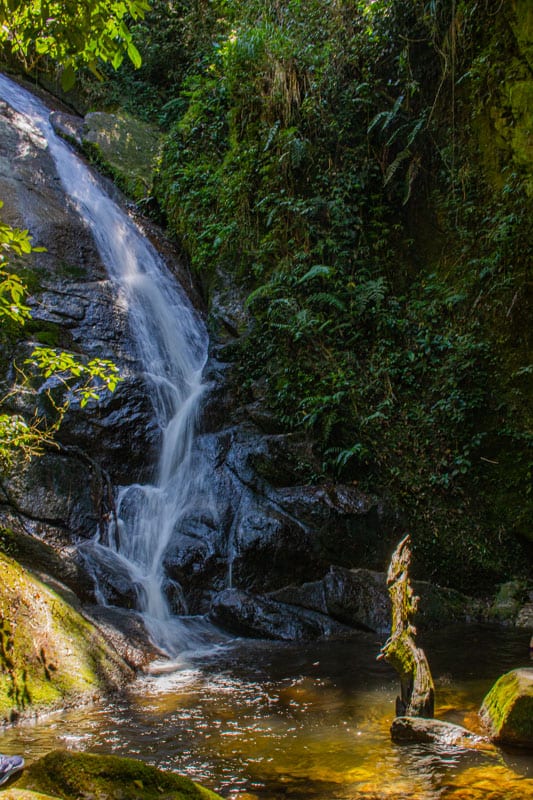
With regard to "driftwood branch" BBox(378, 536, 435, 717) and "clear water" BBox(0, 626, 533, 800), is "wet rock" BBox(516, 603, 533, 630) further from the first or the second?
"driftwood branch" BBox(378, 536, 435, 717)

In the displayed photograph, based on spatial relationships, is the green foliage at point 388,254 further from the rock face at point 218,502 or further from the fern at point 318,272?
the rock face at point 218,502

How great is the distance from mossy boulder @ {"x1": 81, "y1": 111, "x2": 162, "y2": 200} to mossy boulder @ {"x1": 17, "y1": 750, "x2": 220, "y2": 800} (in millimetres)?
13459

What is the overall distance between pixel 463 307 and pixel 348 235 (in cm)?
250

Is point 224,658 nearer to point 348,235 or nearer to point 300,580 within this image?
point 300,580

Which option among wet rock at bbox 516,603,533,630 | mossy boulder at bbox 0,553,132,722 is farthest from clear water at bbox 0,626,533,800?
wet rock at bbox 516,603,533,630

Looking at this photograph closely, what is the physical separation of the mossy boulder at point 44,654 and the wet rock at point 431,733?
2.51m

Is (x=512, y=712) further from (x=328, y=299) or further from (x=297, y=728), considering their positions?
(x=328, y=299)

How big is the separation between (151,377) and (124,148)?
8.47 metres

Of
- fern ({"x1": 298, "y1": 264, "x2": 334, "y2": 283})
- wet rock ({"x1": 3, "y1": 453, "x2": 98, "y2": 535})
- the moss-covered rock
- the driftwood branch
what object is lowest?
the driftwood branch

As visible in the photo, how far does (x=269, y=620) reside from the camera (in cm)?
707

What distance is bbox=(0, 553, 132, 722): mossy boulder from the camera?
450 cm

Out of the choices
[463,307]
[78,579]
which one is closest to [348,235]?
[463,307]

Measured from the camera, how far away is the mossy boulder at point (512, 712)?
3688 mm

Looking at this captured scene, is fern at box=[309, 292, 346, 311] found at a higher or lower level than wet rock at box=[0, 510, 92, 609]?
higher
